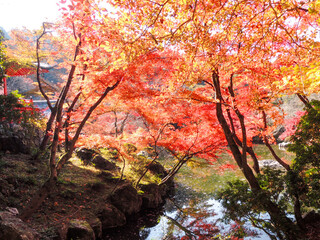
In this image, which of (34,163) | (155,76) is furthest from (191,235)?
(34,163)

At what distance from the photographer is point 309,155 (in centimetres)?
371

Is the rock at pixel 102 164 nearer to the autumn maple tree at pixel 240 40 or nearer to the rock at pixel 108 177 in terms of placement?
the rock at pixel 108 177

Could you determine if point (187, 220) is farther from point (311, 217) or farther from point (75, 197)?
point (75, 197)

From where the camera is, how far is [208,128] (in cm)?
675

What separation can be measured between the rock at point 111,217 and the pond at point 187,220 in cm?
22

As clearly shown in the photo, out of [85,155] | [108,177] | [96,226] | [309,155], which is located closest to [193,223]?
[96,226]

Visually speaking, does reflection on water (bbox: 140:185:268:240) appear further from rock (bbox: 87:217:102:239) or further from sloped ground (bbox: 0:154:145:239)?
sloped ground (bbox: 0:154:145:239)

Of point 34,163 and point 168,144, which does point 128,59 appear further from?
point 34,163

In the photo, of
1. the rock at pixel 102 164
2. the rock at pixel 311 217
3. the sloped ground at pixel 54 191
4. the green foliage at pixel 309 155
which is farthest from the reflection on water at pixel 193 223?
the rock at pixel 102 164

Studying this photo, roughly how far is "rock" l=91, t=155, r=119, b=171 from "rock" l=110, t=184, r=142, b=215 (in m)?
2.13

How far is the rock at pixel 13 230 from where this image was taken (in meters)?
2.90

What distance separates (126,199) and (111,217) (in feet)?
2.54

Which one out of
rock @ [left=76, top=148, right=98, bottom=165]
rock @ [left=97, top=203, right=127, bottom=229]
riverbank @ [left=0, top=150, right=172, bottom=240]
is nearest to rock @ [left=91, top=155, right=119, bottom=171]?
riverbank @ [left=0, top=150, right=172, bottom=240]

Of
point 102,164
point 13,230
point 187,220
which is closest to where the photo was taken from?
point 13,230
